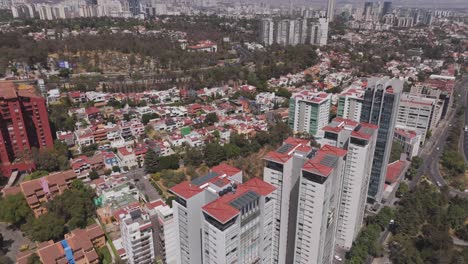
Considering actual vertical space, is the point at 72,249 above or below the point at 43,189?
below

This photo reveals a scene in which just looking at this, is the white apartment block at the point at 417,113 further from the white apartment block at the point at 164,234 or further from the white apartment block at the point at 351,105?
the white apartment block at the point at 164,234

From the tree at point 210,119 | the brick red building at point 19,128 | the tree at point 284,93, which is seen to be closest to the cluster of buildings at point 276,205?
the tree at point 210,119

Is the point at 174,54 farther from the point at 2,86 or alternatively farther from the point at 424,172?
the point at 424,172

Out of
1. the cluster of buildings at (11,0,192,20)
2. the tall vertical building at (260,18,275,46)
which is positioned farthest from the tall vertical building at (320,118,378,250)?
the cluster of buildings at (11,0,192,20)

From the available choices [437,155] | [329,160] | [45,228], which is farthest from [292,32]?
[45,228]

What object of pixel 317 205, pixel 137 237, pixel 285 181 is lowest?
pixel 137 237

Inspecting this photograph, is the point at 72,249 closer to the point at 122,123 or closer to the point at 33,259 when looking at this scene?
the point at 33,259

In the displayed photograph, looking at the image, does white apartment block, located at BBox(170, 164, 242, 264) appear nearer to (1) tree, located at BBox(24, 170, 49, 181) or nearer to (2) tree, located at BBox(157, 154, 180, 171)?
(2) tree, located at BBox(157, 154, 180, 171)

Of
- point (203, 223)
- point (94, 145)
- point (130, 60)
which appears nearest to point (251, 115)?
point (94, 145)
